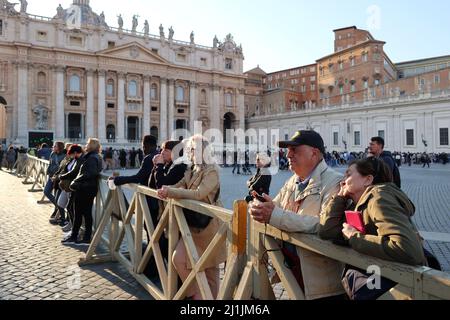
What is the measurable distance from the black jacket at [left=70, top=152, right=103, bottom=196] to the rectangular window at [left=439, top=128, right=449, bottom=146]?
3963cm

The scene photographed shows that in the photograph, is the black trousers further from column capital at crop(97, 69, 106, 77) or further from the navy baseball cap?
column capital at crop(97, 69, 106, 77)

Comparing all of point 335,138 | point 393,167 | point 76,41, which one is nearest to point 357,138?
point 335,138

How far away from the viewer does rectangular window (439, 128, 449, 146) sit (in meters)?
36.9

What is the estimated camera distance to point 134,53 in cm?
5144

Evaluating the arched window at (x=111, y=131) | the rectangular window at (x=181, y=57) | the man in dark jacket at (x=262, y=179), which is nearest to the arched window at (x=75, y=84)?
the arched window at (x=111, y=131)

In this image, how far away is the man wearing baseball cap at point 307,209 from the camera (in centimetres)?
228

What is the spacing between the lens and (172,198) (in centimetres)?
364

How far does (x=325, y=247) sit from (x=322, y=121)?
161 feet

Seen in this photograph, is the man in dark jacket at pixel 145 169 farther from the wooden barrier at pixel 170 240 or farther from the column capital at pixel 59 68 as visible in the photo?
the column capital at pixel 59 68

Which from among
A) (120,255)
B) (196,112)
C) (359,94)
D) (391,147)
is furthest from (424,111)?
(120,255)

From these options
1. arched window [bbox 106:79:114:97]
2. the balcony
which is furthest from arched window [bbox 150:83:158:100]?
the balcony
